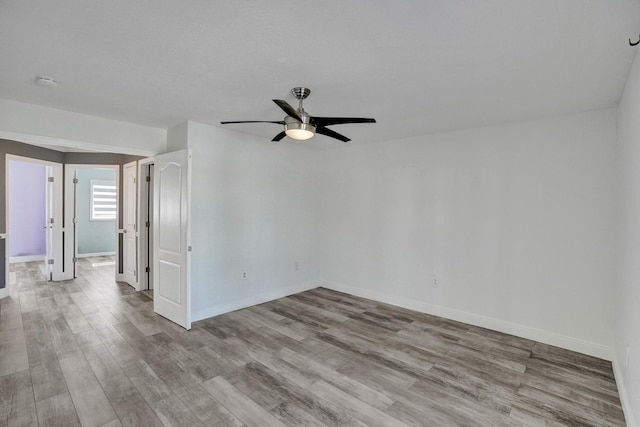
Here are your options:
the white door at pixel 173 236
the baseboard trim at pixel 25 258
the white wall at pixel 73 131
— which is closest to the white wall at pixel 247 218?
the white door at pixel 173 236

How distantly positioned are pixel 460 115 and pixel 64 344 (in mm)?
4867

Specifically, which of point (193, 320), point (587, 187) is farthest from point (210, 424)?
point (587, 187)

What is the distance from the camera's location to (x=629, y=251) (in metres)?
2.18

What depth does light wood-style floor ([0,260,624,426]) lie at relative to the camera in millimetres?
2189

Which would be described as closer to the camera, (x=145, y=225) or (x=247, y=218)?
(x=247, y=218)

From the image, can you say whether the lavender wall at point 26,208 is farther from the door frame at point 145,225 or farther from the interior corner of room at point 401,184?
the door frame at point 145,225

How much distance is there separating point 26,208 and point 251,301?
7090mm

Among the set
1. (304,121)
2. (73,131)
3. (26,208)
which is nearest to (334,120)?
(304,121)

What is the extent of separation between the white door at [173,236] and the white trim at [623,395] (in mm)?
3906

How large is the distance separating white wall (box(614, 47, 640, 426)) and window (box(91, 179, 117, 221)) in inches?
408

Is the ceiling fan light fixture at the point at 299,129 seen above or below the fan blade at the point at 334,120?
below

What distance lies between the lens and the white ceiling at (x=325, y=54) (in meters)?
1.61

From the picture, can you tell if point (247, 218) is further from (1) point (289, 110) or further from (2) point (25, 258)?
(2) point (25, 258)

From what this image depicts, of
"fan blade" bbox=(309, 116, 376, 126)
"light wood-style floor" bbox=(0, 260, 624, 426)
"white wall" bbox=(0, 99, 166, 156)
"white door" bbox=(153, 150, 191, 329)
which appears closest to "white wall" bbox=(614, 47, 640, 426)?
"light wood-style floor" bbox=(0, 260, 624, 426)
